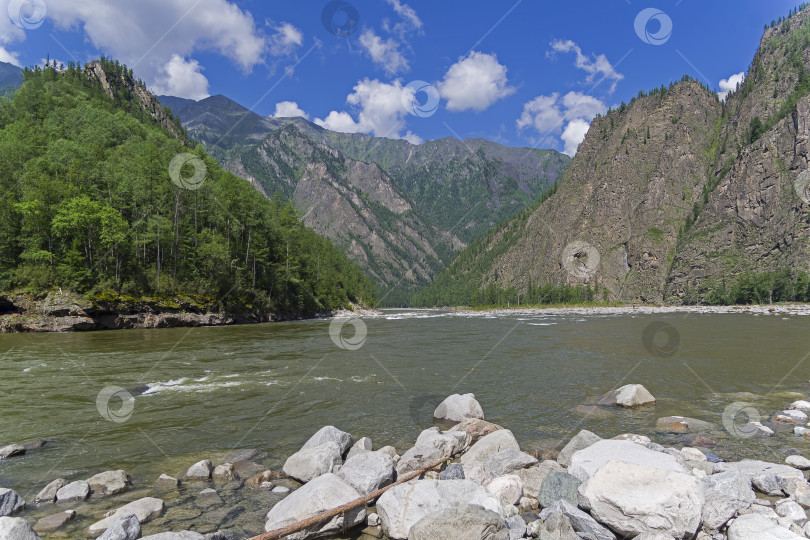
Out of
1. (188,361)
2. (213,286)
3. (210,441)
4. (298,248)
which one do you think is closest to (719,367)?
(210,441)

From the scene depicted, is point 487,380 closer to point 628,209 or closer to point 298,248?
point 298,248

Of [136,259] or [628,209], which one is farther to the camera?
[628,209]

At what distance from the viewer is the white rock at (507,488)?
657 cm

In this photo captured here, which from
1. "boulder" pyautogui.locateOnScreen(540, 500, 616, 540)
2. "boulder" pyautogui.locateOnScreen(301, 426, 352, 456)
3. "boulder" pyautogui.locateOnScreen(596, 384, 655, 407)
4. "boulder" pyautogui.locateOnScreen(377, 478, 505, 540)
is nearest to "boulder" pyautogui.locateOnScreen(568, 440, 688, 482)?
"boulder" pyautogui.locateOnScreen(540, 500, 616, 540)

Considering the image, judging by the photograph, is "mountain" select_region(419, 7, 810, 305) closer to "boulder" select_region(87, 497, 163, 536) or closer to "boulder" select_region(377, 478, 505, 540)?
"boulder" select_region(377, 478, 505, 540)

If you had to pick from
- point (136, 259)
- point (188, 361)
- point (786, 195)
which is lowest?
point (188, 361)

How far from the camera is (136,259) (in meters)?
47.0

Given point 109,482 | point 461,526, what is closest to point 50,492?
point 109,482

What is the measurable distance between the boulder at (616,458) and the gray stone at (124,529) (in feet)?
21.3

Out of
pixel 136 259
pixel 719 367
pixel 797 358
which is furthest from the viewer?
pixel 136 259

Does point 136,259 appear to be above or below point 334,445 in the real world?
above

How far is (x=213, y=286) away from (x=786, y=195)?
534 ft

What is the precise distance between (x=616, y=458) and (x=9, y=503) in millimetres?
9524

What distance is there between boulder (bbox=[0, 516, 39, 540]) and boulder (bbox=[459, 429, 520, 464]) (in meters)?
6.73
